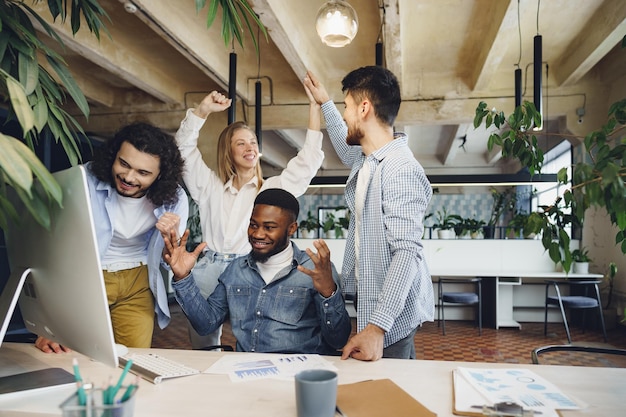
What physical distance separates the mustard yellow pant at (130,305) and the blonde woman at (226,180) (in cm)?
44

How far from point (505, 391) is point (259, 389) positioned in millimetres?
570

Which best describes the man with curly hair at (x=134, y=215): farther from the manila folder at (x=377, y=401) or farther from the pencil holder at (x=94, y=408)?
the pencil holder at (x=94, y=408)

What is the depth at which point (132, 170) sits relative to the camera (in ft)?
5.82

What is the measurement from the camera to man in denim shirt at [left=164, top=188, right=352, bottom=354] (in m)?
1.70

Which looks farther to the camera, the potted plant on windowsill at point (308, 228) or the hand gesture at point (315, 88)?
the potted plant on windowsill at point (308, 228)

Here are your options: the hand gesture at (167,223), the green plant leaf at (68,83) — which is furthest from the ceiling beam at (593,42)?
the green plant leaf at (68,83)

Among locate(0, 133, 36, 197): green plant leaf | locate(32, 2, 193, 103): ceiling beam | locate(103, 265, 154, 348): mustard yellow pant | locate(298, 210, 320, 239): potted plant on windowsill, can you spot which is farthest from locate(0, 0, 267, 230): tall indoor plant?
locate(298, 210, 320, 239): potted plant on windowsill

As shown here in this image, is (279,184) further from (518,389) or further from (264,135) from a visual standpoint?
(264,135)

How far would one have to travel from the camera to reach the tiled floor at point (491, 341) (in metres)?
4.79

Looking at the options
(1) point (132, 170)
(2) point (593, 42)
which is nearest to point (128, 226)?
(1) point (132, 170)

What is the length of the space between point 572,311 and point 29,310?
722cm

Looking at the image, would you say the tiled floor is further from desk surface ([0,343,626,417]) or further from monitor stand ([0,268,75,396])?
monitor stand ([0,268,75,396])

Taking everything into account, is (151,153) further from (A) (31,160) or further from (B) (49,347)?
(A) (31,160)

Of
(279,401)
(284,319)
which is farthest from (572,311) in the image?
(279,401)
